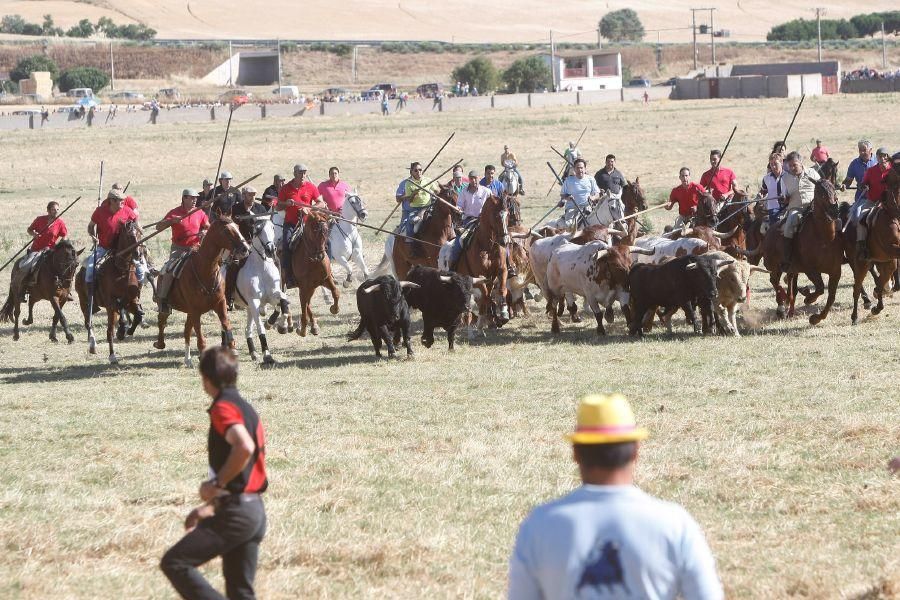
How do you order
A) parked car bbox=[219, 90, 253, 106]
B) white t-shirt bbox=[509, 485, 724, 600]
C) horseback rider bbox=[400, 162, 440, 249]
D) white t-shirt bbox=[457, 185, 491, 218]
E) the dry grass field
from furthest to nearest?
parked car bbox=[219, 90, 253, 106], horseback rider bbox=[400, 162, 440, 249], white t-shirt bbox=[457, 185, 491, 218], the dry grass field, white t-shirt bbox=[509, 485, 724, 600]

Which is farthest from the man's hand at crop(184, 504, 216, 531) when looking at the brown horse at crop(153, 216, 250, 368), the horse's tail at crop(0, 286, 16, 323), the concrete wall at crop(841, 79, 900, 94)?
the concrete wall at crop(841, 79, 900, 94)

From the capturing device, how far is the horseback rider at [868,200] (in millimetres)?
18031

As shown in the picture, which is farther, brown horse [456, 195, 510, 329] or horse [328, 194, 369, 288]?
horse [328, 194, 369, 288]

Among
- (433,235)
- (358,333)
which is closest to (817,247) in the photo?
(433,235)

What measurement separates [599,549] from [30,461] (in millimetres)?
8664

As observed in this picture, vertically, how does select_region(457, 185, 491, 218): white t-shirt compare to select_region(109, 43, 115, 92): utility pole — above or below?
below

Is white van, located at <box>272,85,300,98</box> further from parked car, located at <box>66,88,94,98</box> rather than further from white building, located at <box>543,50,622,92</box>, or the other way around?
white building, located at <box>543,50,622,92</box>

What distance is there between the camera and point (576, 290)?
741 inches

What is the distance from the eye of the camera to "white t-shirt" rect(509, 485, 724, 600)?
14.3 feet

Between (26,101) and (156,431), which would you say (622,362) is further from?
(26,101)

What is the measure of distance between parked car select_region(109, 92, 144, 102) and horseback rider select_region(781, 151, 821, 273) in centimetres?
9098

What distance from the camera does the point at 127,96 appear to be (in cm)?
10838

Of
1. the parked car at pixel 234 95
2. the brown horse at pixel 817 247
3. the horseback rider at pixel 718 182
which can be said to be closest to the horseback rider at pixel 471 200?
the horseback rider at pixel 718 182

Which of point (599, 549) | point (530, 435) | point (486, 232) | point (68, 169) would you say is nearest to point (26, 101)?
point (68, 169)
